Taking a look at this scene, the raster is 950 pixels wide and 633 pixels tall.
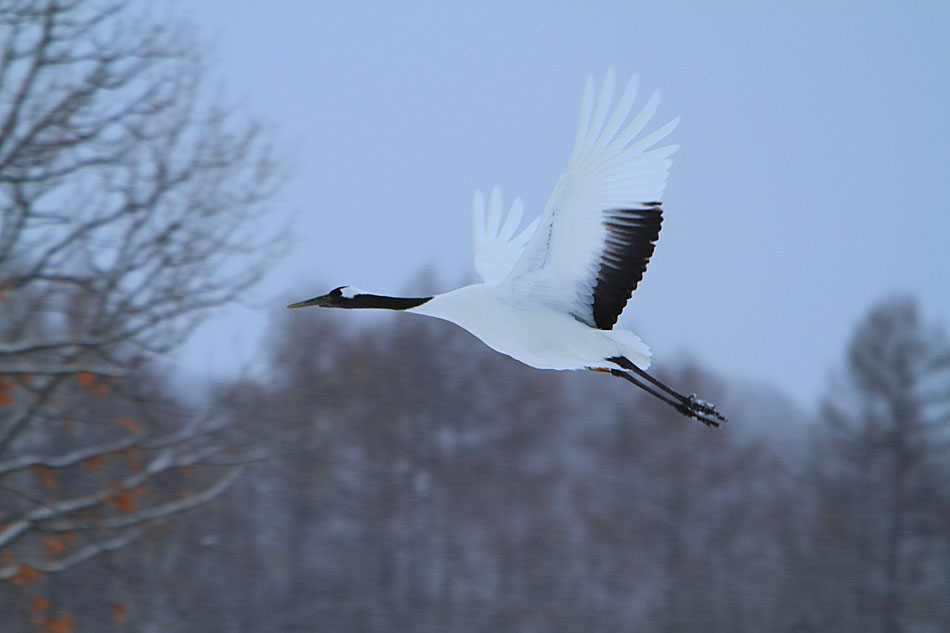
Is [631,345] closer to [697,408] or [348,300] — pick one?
[697,408]

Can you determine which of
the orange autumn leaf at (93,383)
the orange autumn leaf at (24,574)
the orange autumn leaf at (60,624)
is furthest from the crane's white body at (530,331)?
the orange autumn leaf at (60,624)

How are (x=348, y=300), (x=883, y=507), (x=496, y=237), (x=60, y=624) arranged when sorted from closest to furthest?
(x=348, y=300), (x=496, y=237), (x=60, y=624), (x=883, y=507)

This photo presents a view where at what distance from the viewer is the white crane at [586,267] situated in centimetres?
388

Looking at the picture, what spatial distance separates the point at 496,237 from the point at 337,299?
1.17 m

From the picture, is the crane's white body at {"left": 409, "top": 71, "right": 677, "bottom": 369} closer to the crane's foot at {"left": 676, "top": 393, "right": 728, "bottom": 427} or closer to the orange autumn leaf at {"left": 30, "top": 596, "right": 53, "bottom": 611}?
the crane's foot at {"left": 676, "top": 393, "right": 728, "bottom": 427}

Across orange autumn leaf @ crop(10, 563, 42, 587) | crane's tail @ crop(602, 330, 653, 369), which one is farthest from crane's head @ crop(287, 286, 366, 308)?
orange autumn leaf @ crop(10, 563, 42, 587)

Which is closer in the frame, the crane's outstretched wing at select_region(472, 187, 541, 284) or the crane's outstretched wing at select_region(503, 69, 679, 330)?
the crane's outstretched wing at select_region(503, 69, 679, 330)

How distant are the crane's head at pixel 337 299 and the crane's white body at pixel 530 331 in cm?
48

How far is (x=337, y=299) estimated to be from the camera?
451 cm

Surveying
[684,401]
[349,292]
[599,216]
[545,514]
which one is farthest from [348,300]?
[545,514]

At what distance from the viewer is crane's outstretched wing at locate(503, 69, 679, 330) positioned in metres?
3.83

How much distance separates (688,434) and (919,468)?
15.5 feet

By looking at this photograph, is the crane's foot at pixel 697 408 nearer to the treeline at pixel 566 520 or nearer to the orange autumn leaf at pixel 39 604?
the orange autumn leaf at pixel 39 604

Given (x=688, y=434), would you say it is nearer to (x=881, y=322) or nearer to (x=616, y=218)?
(x=881, y=322)
